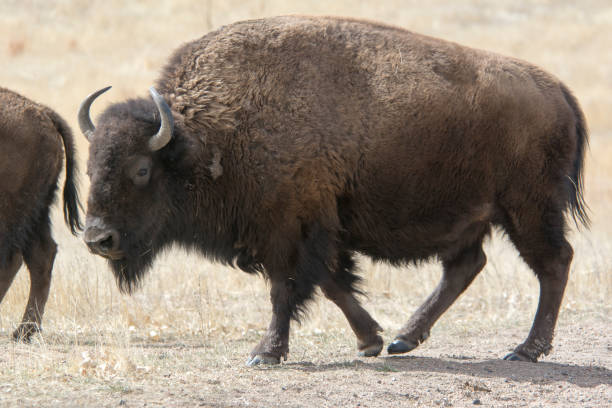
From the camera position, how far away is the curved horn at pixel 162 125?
5820mm

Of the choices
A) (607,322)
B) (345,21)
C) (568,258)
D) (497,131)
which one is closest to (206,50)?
(345,21)

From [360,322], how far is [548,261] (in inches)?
59.5

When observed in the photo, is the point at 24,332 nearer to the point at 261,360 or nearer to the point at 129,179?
the point at 129,179

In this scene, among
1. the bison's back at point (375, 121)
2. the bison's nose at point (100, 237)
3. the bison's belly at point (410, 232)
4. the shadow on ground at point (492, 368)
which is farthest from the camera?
the bison's belly at point (410, 232)

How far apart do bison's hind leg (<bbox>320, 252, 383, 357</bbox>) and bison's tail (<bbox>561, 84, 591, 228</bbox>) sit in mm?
1795

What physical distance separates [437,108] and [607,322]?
9.95ft

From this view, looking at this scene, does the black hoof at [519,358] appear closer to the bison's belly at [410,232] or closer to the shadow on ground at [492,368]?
the shadow on ground at [492,368]

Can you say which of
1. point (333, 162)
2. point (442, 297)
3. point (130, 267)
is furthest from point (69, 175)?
point (442, 297)

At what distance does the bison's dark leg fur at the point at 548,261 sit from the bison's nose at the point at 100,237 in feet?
9.89

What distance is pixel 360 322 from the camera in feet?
21.8

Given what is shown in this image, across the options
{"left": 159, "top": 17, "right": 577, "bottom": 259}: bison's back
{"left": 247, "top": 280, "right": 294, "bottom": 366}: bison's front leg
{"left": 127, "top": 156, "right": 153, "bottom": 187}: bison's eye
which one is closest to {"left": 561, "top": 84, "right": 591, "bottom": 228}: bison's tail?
{"left": 159, "top": 17, "right": 577, "bottom": 259}: bison's back

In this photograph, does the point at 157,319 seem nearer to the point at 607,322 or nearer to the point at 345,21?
the point at 345,21

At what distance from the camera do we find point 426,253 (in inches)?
264

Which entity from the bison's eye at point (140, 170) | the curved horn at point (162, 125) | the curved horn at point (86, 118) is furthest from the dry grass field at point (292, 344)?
the curved horn at point (86, 118)
